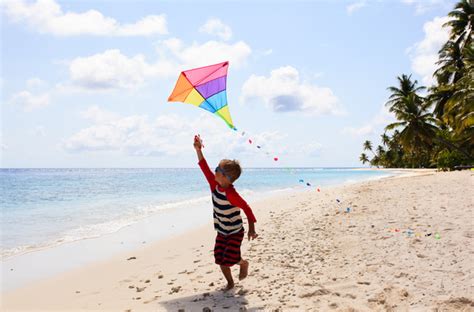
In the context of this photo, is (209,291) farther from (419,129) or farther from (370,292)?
(419,129)

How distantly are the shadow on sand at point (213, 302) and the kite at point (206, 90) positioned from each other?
87.8 inches

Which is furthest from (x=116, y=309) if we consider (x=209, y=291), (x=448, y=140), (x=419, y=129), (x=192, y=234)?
(x=448, y=140)

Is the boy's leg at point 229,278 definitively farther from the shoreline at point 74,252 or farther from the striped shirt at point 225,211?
the shoreline at point 74,252

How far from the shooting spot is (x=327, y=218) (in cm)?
867

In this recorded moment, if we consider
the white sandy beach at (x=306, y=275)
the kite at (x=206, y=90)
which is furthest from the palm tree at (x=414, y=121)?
the kite at (x=206, y=90)

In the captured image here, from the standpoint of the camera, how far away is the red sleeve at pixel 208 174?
408 cm

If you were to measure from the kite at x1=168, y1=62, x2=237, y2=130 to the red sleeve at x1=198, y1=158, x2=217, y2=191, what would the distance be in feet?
3.19

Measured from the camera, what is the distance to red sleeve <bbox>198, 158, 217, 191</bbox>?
408 cm

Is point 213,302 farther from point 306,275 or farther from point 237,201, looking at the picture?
point 306,275

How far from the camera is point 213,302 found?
12.9 feet

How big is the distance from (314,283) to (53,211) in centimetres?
1268

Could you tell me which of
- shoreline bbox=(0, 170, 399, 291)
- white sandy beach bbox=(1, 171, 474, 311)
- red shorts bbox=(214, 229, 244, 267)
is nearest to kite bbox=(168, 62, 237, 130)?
red shorts bbox=(214, 229, 244, 267)

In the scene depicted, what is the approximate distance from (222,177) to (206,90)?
1.72m

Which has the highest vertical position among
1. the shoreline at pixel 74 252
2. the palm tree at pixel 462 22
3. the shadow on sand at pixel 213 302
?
Answer: the palm tree at pixel 462 22
